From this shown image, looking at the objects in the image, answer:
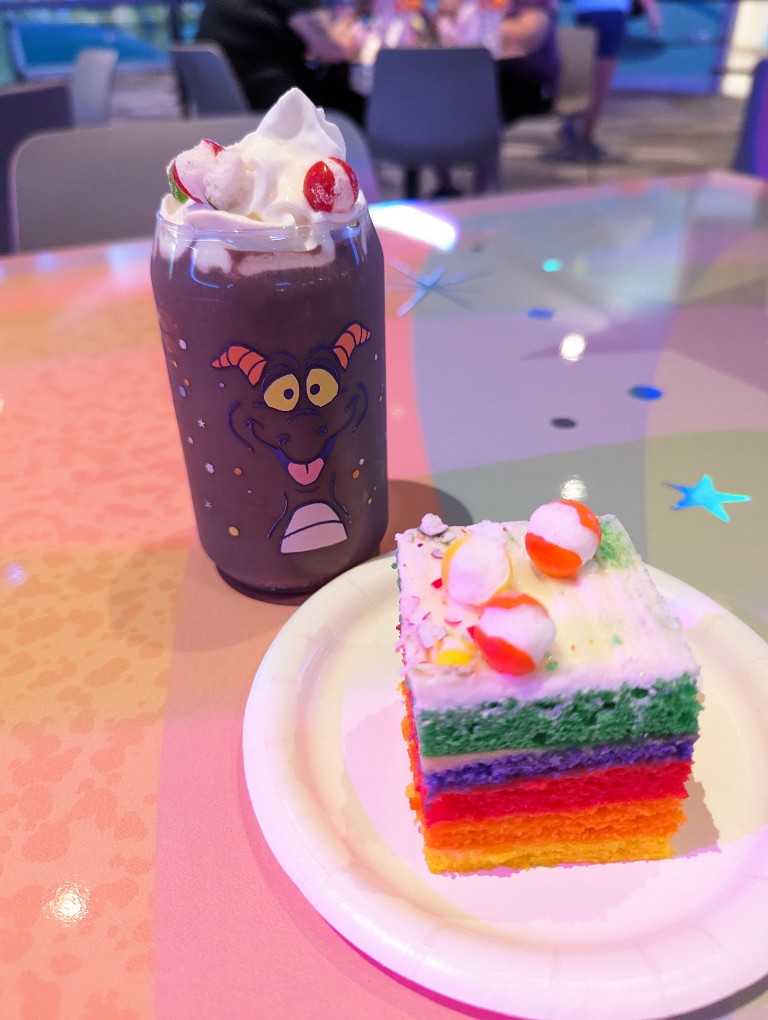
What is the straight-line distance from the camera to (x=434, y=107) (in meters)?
2.82

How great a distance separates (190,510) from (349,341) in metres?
0.33

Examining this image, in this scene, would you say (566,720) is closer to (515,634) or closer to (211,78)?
(515,634)

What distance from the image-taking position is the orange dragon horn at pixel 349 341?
581 millimetres

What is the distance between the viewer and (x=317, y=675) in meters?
0.60

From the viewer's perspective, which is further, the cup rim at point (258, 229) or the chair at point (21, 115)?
the chair at point (21, 115)

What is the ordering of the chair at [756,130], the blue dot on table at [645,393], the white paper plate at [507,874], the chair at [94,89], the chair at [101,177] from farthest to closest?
1. the chair at [94,89]
2. the chair at [756,130]
3. the chair at [101,177]
4. the blue dot on table at [645,393]
5. the white paper plate at [507,874]

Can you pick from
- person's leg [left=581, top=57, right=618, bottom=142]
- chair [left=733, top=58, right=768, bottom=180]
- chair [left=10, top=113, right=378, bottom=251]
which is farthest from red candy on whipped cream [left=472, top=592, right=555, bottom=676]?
person's leg [left=581, top=57, right=618, bottom=142]

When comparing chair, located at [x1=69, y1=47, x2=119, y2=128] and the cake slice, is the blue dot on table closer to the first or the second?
the cake slice

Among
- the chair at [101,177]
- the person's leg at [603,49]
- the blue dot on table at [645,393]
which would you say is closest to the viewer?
the blue dot on table at [645,393]

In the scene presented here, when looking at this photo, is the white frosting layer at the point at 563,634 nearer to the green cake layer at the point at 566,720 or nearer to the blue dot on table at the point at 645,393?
the green cake layer at the point at 566,720

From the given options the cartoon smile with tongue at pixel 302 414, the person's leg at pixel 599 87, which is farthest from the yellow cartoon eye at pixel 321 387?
the person's leg at pixel 599 87

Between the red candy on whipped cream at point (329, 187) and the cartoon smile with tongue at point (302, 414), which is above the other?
the red candy on whipped cream at point (329, 187)

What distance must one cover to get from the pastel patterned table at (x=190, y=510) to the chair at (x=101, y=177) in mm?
199

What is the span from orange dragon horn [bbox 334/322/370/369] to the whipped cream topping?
0.25 feet
